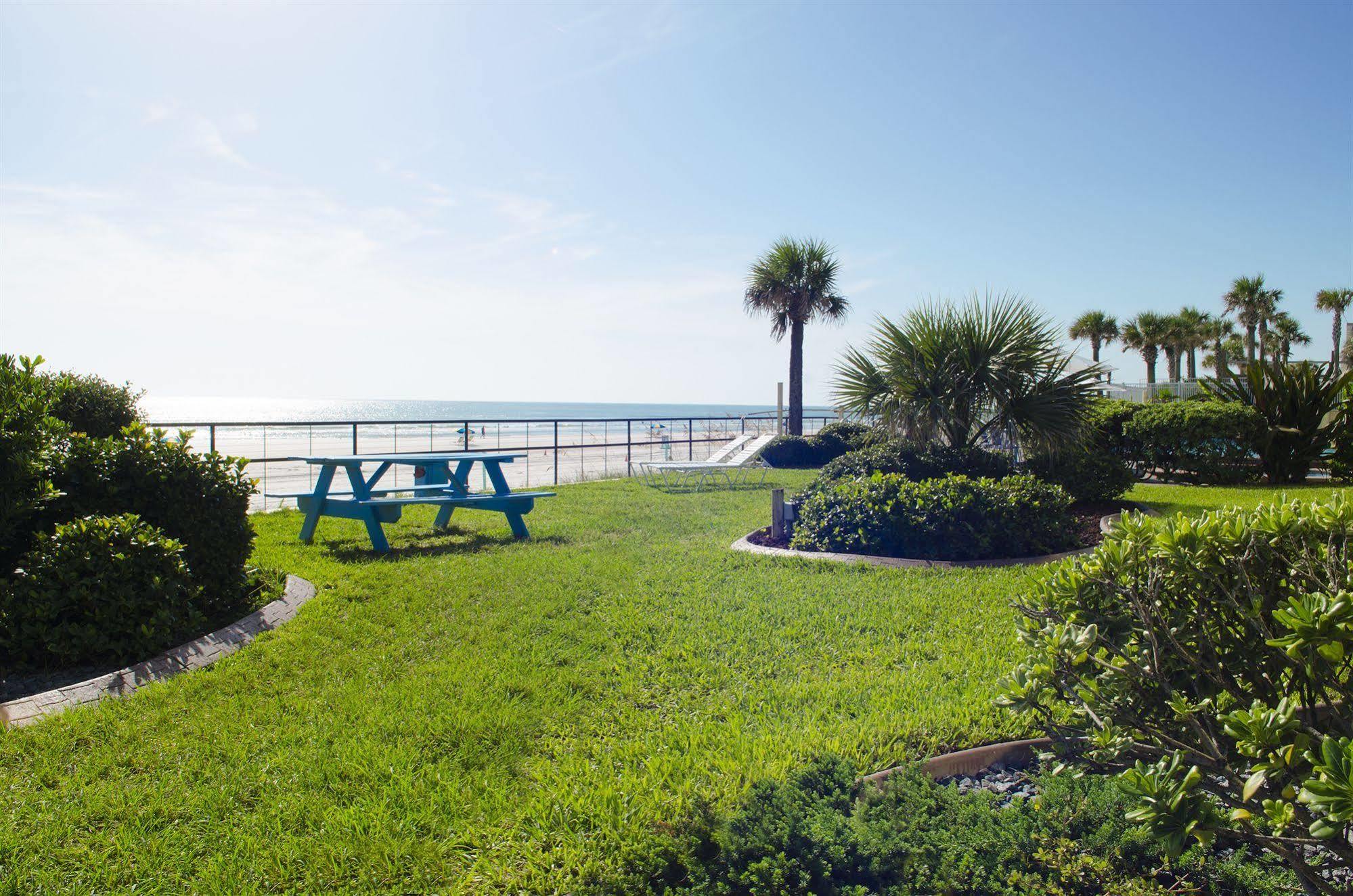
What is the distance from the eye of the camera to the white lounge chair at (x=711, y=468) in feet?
41.7

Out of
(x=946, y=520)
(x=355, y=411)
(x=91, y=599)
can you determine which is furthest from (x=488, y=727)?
(x=355, y=411)

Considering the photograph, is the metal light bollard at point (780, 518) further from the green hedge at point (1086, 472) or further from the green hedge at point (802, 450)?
the green hedge at point (802, 450)

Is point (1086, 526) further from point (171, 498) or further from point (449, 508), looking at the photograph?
point (171, 498)

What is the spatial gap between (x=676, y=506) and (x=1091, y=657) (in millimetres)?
8534

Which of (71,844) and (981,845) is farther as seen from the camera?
(71,844)

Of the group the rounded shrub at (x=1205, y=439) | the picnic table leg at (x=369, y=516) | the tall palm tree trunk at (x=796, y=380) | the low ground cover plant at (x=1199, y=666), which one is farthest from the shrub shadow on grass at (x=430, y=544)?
the tall palm tree trunk at (x=796, y=380)

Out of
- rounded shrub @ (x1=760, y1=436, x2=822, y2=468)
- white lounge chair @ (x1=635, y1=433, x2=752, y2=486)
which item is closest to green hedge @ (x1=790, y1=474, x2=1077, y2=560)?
white lounge chair @ (x1=635, y1=433, x2=752, y2=486)

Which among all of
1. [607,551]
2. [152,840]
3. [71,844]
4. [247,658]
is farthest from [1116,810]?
[607,551]

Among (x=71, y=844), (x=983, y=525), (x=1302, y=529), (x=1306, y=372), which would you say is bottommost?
(x=71, y=844)

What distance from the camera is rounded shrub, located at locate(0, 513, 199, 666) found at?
3867 millimetres

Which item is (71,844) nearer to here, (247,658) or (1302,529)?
(247,658)

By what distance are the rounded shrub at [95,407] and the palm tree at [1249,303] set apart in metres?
54.9

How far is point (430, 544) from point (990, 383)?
19.3 feet

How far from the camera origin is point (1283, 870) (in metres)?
2.11
